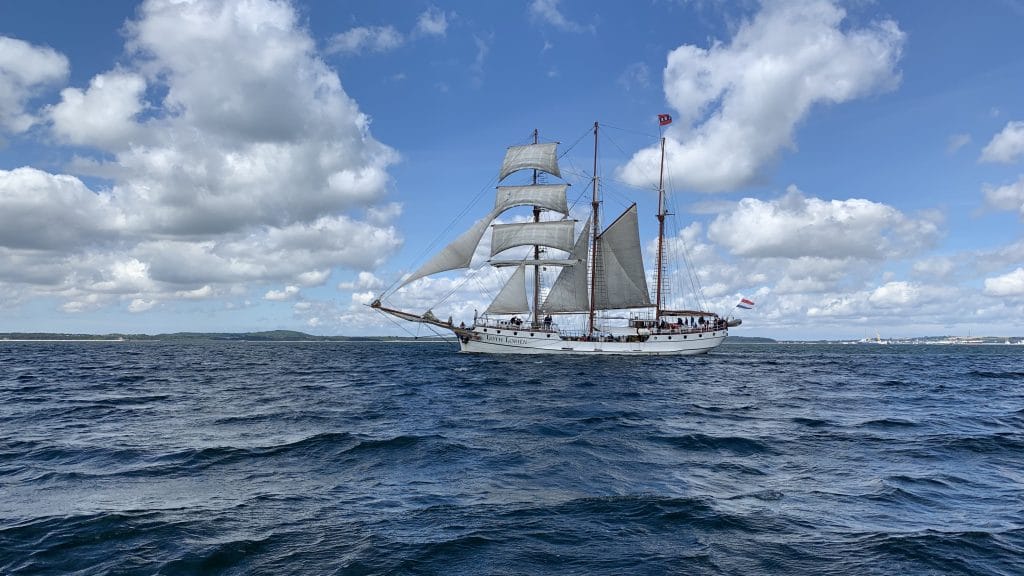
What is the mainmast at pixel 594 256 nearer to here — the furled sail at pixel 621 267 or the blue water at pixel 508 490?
the furled sail at pixel 621 267

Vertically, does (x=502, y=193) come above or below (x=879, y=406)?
above

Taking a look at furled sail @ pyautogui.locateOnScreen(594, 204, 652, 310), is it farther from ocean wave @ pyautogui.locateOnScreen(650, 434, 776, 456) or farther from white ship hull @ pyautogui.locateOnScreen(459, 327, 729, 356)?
ocean wave @ pyautogui.locateOnScreen(650, 434, 776, 456)

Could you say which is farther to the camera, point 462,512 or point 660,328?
point 660,328

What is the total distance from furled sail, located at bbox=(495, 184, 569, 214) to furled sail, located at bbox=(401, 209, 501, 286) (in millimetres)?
8656

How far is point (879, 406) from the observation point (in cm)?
2561

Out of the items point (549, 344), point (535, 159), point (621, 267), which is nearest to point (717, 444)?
point (549, 344)

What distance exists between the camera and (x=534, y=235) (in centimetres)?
8275

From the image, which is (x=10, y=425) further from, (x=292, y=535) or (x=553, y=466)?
(x=553, y=466)

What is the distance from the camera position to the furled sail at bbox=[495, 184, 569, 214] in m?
84.6

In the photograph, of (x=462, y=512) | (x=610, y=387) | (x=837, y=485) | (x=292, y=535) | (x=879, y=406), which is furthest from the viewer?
(x=610, y=387)

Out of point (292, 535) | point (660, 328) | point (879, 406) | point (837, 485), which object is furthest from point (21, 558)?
point (660, 328)

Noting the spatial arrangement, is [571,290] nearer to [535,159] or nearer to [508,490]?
[535,159]

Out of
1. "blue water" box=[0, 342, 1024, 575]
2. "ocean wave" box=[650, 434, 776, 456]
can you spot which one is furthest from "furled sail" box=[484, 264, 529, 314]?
"ocean wave" box=[650, 434, 776, 456]

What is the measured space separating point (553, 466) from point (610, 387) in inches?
874
